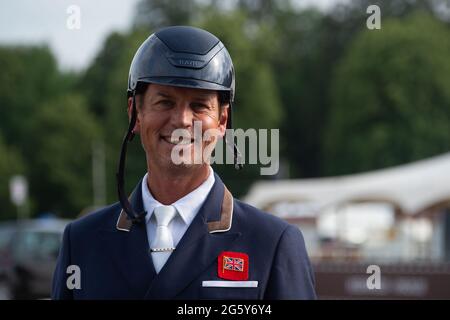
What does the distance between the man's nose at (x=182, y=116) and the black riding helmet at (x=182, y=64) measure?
8 cm

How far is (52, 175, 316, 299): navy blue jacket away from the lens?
2826 mm

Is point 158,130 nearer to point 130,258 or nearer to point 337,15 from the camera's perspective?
point 130,258

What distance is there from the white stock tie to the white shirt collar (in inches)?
1.1

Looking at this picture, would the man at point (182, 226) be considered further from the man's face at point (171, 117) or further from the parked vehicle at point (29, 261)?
the parked vehicle at point (29, 261)

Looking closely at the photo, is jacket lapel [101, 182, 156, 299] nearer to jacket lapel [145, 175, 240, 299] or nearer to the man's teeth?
jacket lapel [145, 175, 240, 299]

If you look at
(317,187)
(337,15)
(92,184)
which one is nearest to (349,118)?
(337,15)

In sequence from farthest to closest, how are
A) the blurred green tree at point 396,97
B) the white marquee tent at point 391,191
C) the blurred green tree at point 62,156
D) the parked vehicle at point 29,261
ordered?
the blurred green tree at point 62,156, the blurred green tree at point 396,97, the white marquee tent at point 391,191, the parked vehicle at point 29,261

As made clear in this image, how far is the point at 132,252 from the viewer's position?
2.91 metres

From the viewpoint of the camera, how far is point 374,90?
5269 centimetres

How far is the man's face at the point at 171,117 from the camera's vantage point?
289 cm

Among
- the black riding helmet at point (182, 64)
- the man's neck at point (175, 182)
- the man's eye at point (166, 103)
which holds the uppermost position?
the black riding helmet at point (182, 64)

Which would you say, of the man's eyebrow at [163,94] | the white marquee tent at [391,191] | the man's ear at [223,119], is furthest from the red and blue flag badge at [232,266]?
the white marquee tent at [391,191]

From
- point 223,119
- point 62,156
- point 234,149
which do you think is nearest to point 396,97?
point 62,156

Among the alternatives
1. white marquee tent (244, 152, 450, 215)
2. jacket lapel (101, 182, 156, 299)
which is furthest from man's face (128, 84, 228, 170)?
white marquee tent (244, 152, 450, 215)
